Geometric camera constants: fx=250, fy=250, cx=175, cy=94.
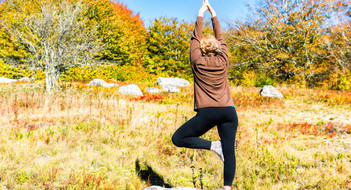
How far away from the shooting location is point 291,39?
2288 cm

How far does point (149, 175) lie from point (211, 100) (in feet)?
6.21

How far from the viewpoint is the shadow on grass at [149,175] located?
12.2 feet

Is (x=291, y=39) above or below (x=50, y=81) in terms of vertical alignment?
above

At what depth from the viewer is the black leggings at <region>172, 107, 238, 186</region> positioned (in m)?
2.46

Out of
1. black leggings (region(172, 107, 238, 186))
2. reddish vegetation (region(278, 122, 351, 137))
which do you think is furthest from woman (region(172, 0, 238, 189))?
reddish vegetation (region(278, 122, 351, 137))

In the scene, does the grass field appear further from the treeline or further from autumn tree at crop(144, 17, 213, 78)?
autumn tree at crop(144, 17, 213, 78)

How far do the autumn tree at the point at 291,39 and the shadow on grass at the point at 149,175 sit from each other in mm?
20192

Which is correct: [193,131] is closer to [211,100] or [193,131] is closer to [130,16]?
[211,100]

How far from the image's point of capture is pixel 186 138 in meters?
2.63

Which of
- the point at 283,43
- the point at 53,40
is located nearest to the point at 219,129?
the point at 53,40

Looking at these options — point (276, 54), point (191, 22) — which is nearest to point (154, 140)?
point (276, 54)

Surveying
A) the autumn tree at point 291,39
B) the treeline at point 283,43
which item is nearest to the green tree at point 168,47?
the treeline at point 283,43

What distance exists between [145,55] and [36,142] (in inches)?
1067

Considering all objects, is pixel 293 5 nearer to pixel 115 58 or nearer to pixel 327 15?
pixel 327 15
